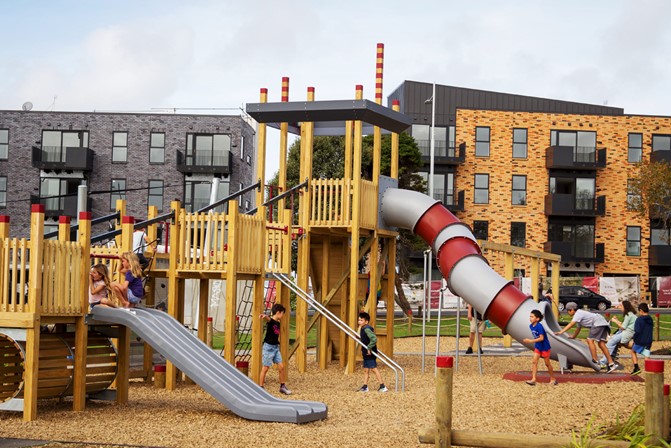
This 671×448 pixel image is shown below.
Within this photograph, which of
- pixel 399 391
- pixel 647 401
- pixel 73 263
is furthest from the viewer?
pixel 399 391

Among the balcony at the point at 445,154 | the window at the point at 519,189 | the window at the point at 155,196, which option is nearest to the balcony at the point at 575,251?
the window at the point at 519,189

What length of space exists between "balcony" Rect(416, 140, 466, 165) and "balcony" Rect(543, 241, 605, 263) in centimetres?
727

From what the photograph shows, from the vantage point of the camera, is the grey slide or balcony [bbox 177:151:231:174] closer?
the grey slide

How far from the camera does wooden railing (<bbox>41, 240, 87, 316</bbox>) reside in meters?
13.8

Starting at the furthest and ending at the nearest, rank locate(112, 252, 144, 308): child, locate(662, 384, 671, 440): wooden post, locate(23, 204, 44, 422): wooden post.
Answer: locate(112, 252, 144, 308): child
locate(23, 204, 44, 422): wooden post
locate(662, 384, 671, 440): wooden post

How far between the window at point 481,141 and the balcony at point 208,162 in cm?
1464

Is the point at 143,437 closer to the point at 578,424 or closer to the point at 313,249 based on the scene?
the point at 578,424

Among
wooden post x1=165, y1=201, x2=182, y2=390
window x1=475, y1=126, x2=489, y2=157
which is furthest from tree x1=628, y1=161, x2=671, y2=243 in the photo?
wooden post x1=165, y1=201, x2=182, y2=390

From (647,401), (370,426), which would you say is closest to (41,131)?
(370,426)

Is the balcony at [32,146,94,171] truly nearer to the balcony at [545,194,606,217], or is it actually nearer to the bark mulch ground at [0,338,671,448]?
the balcony at [545,194,606,217]

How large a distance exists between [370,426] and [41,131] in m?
49.3

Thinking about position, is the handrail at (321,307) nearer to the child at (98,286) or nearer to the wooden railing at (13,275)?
the child at (98,286)

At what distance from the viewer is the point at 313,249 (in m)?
24.3

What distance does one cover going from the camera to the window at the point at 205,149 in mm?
58781
